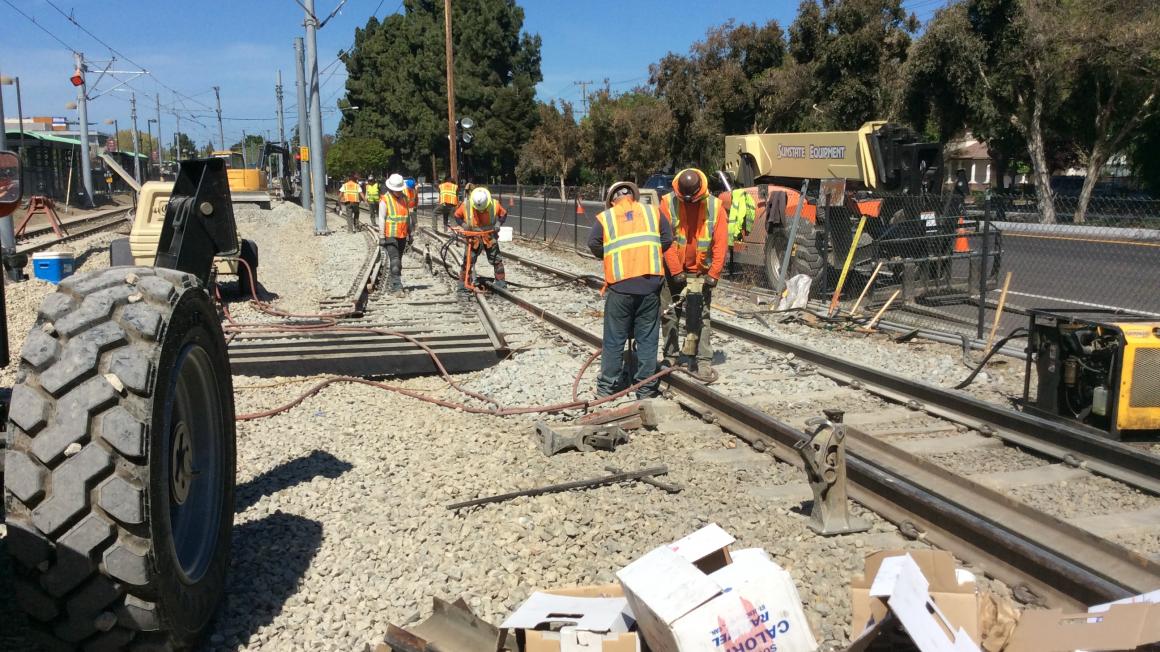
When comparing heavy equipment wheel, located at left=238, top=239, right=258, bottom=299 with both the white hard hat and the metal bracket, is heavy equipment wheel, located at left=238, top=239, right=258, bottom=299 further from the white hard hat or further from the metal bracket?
the metal bracket

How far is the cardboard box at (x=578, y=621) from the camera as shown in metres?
3.12

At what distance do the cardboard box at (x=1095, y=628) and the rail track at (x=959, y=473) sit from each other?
0.83m

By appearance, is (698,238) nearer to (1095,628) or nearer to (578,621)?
(578,621)

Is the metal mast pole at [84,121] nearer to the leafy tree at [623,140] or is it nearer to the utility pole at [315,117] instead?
the utility pole at [315,117]

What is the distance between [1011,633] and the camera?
3.25m

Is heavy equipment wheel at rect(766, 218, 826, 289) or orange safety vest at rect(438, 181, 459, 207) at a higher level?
orange safety vest at rect(438, 181, 459, 207)

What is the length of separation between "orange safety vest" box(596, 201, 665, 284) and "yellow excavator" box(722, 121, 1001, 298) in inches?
235

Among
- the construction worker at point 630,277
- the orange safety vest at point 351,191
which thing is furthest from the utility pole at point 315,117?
the construction worker at point 630,277

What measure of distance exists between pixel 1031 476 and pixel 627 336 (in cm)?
339

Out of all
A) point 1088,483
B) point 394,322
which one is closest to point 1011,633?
point 1088,483

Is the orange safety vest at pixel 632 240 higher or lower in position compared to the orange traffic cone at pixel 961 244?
higher

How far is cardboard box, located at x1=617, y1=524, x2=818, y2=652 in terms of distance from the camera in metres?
2.96

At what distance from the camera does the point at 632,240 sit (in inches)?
302

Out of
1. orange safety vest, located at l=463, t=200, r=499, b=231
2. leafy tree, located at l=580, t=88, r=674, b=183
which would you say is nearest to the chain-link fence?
orange safety vest, located at l=463, t=200, r=499, b=231
